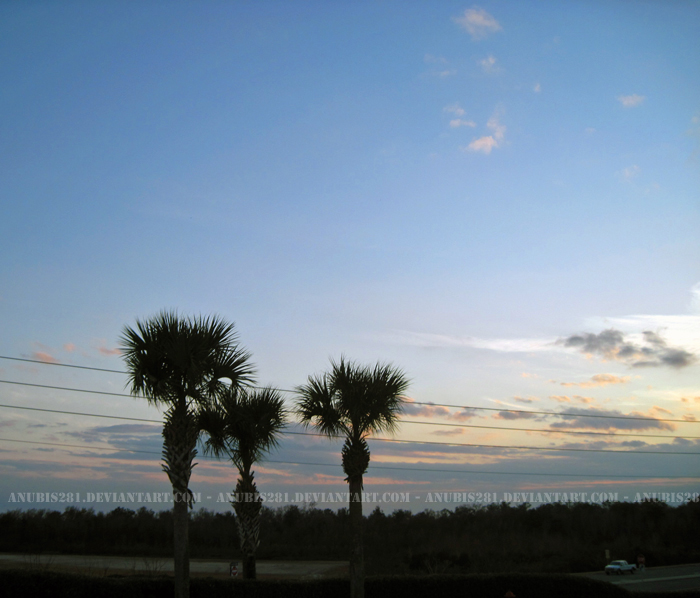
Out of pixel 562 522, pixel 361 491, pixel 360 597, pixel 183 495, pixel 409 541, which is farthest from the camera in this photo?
pixel 562 522

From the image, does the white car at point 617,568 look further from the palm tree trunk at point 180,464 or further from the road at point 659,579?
the palm tree trunk at point 180,464

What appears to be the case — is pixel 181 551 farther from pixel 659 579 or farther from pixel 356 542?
pixel 659 579

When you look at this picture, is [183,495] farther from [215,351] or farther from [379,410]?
[379,410]

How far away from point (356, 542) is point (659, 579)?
27635 mm

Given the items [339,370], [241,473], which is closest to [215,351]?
[339,370]

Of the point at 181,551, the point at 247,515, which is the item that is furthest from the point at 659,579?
the point at 181,551

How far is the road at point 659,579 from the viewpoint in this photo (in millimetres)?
28516

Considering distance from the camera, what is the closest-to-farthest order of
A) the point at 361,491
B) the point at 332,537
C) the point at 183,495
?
the point at 183,495 < the point at 361,491 < the point at 332,537

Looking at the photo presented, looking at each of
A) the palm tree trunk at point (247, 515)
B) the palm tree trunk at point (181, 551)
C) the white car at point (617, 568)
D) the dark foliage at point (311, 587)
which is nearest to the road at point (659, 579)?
the white car at point (617, 568)

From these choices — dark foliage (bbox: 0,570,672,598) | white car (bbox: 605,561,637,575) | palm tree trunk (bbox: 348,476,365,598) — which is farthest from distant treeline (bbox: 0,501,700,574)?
palm tree trunk (bbox: 348,476,365,598)

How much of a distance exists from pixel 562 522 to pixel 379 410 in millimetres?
52426

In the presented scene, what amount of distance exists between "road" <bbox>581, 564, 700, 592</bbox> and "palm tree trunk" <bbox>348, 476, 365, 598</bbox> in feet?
57.6

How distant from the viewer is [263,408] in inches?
709

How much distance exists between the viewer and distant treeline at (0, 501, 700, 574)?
140 feet
